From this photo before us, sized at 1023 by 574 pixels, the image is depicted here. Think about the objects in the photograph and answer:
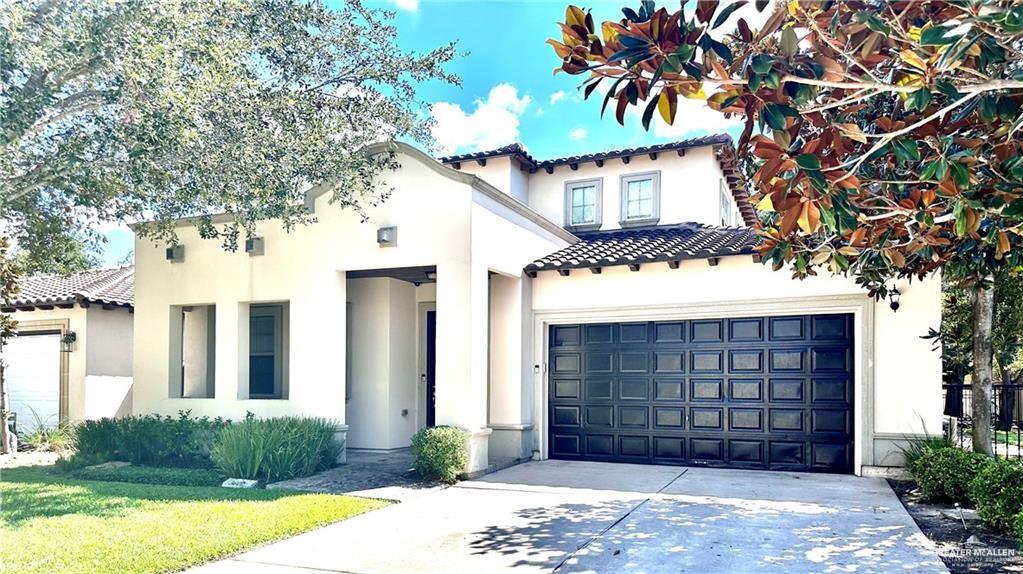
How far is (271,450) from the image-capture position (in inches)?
407

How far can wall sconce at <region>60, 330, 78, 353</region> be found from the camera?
15.9 meters

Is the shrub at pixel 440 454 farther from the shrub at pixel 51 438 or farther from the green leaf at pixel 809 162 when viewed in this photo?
the shrub at pixel 51 438

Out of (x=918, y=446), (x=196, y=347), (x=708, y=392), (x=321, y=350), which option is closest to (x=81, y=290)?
(x=196, y=347)

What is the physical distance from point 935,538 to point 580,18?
6.65 metres

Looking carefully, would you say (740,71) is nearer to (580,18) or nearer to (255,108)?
(580,18)

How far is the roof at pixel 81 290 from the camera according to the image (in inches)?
625

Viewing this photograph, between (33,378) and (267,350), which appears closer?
(267,350)

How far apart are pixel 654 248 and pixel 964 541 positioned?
23.4 ft

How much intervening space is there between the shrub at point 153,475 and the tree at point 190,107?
359 centimetres

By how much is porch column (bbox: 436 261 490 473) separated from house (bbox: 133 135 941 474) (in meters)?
0.03

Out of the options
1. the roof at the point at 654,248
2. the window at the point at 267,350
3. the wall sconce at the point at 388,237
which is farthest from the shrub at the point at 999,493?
the window at the point at 267,350

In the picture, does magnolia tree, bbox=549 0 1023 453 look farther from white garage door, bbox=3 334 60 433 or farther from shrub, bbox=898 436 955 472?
white garage door, bbox=3 334 60 433

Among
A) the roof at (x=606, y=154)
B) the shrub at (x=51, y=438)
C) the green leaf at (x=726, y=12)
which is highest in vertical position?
the roof at (x=606, y=154)

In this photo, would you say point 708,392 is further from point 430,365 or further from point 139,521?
point 139,521
